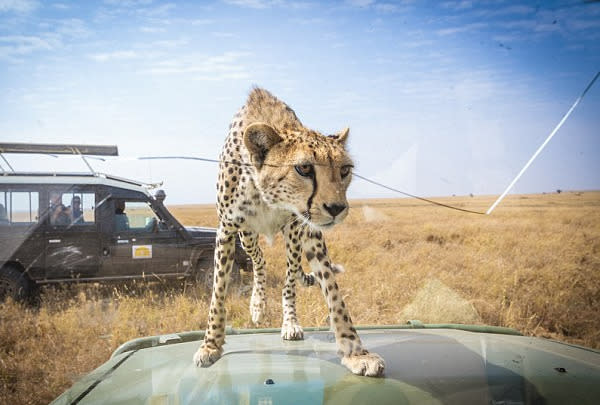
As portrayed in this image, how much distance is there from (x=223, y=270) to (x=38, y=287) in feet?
6.88

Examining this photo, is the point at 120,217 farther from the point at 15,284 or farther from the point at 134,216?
the point at 15,284

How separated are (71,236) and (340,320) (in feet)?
7.61

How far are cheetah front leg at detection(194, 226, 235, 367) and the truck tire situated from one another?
2.10m

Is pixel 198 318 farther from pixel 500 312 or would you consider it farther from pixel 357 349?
pixel 500 312

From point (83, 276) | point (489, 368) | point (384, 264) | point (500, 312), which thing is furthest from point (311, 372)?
point (384, 264)

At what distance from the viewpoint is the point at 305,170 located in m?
1.43

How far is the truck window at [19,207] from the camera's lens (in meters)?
2.75

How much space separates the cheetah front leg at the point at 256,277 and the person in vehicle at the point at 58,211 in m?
1.56

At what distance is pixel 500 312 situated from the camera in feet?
11.5

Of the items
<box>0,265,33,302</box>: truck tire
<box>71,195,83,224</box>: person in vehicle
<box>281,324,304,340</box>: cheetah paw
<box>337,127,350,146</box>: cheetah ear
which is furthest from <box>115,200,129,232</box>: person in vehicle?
<box>337,127,350,146</box>: cheetah ear

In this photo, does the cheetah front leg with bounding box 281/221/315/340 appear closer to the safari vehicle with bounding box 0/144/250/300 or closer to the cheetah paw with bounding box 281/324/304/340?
the cheetah paw with bounding box 281/324/304/340

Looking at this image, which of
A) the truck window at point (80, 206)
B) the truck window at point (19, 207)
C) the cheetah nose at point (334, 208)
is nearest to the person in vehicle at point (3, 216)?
the truck window at point (19, 207)

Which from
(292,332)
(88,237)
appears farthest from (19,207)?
(292,332)

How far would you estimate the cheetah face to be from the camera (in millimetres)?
1373
